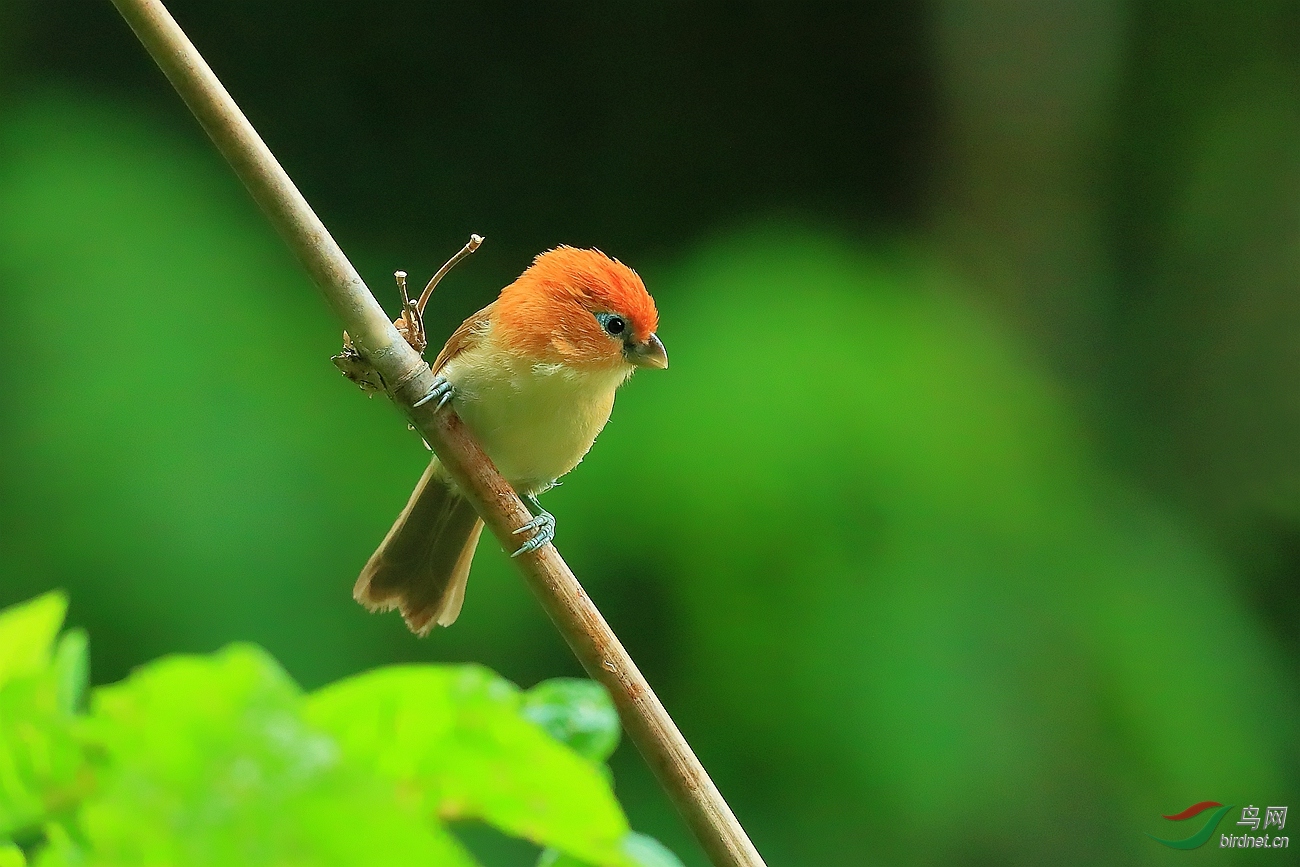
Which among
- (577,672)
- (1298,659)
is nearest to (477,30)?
(577,672)

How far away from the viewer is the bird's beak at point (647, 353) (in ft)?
7.81

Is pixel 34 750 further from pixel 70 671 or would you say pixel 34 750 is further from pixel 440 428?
pixel 440 428

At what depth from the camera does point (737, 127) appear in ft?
13.5

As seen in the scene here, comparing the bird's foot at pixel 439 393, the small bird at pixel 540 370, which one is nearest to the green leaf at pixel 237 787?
the bird's foot at pixel 439 393

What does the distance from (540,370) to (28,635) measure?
1838 millimetres

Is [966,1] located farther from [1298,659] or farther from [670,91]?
[1298,659]

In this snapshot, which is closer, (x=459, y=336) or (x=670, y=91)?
(x=459, y=336)

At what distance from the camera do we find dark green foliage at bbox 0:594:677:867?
35 centimetres

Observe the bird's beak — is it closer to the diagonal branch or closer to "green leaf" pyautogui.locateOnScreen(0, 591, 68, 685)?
the diagonal branch

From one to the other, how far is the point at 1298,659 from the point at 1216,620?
0.36m

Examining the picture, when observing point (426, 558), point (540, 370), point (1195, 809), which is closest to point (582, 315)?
point (540, 370)

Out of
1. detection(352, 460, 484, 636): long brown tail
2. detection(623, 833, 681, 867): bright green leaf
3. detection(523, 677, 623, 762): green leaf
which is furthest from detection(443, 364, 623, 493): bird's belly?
detection(623, 833, 681, 867): bright green leaf

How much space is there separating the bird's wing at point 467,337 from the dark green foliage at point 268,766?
1.93 metres

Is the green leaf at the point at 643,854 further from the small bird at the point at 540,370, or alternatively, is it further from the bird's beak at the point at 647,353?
the bird's beak at the point at 647,353
